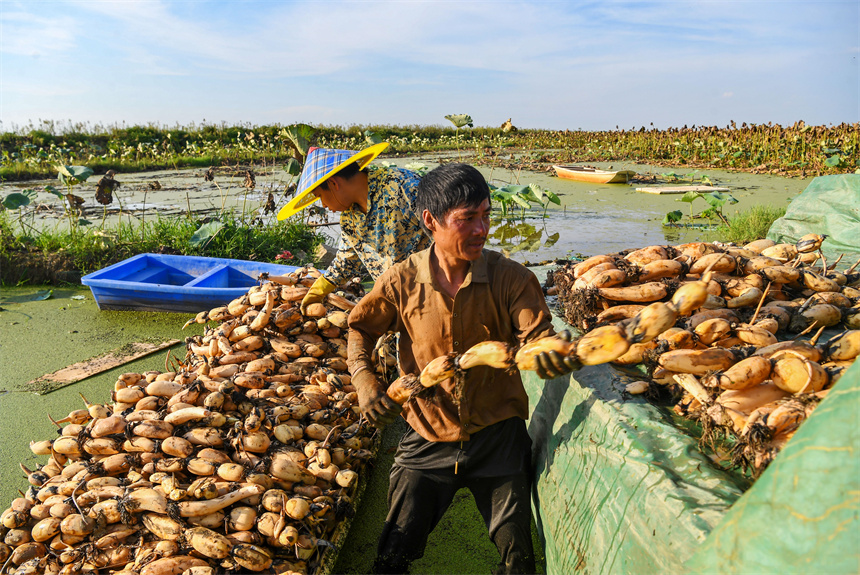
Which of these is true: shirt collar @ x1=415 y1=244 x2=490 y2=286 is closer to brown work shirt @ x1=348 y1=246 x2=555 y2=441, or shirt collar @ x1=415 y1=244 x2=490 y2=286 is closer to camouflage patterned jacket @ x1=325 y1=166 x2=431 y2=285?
brown work shirt @ x1=348 y1=246 x2=555 y2=441

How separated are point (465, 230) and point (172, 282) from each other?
4901mm

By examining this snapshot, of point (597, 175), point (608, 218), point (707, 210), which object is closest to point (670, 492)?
point (707, 210)

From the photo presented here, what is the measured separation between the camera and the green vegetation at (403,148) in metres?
13.5

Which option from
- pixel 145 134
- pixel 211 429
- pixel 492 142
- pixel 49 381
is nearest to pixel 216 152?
pixel 145 134

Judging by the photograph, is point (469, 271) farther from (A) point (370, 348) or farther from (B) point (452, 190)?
(A) point (370, 348)

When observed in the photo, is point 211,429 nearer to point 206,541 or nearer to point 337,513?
point 206,541

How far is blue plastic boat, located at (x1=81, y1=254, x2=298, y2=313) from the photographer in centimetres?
446

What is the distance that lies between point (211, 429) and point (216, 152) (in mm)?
17816

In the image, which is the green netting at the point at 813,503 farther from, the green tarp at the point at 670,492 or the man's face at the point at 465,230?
the man's face at the point at 465,230

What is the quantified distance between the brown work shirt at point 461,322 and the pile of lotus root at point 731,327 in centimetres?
30

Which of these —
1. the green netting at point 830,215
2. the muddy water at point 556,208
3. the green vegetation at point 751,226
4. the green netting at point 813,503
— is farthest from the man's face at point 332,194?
the green vegetation at point 751,226

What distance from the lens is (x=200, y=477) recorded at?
1.99m

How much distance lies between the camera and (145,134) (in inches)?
728

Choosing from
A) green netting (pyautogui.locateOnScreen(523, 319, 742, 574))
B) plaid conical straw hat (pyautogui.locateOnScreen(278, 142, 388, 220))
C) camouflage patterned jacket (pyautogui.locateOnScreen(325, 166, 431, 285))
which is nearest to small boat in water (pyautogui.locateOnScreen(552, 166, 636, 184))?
camouflage patterned jacket (pyautogui.locateOnScreen(325, 166, 431, 285))
